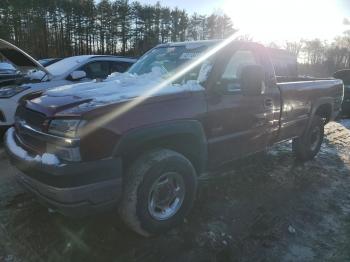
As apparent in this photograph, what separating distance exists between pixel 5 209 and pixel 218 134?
251 centimetres

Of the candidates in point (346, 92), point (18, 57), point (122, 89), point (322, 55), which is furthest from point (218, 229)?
point (322, 55)

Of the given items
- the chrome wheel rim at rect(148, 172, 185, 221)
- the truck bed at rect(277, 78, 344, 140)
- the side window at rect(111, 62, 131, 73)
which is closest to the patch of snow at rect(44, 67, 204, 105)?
the chrome wheel rim at rect(148, 172, 185, 221)

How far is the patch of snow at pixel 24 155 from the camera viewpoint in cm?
264

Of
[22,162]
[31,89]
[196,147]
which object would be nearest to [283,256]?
[196,147]

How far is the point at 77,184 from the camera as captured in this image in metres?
2.61

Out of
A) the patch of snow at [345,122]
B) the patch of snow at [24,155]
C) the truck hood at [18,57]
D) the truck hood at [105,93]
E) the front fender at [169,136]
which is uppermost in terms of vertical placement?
the truck hood at [18,57]

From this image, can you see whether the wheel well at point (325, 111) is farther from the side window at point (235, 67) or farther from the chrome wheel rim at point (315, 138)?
the side window at point (235, 67)

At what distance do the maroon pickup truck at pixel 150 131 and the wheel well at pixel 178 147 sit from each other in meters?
0.01

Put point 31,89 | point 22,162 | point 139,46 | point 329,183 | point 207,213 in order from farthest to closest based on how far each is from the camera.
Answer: point 139,46
point 31,89
point 329,183
point 207,213
point 22,162

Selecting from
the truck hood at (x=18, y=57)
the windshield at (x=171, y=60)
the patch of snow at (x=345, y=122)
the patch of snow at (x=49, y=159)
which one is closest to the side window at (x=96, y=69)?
the truck hood at (x=18, y=57)

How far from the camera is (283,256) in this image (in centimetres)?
307

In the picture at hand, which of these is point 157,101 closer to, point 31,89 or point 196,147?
point 196,147

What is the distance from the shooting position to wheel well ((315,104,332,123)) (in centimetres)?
598

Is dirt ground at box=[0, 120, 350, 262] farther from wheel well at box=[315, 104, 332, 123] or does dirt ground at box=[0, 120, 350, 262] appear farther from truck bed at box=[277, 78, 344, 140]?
wheel well at box=[315, 104, 332, 123]
